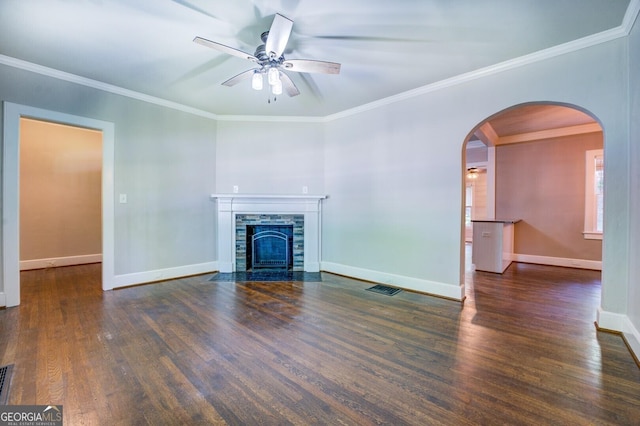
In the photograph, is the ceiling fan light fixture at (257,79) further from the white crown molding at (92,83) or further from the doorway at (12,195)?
the doorway at (12,195)

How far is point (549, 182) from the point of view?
5.43 meters

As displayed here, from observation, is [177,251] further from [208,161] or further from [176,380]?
[176,380]

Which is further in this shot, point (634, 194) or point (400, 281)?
point (400, 281)

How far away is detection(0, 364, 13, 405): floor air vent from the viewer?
1.55 meters

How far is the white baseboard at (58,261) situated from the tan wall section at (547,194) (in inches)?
335

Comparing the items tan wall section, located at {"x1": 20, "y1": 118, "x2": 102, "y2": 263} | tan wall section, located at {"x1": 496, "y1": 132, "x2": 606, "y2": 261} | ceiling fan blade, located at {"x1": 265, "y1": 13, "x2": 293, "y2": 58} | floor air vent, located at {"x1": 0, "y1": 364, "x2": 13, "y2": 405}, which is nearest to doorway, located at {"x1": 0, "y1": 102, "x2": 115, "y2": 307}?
floor air vent, located at {"x1": 0, "y1": 364, "x2": 13, "y2": 405}

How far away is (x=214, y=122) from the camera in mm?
4562

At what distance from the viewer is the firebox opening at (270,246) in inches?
185

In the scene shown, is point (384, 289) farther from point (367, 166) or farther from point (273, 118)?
point (273, 118)

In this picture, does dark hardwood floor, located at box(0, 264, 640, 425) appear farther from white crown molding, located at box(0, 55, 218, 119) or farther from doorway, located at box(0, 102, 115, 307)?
white crown molding, located at box(0, 55, 218, 119)

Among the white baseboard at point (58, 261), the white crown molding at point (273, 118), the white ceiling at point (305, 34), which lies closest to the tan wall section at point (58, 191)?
the white baseboard at point (58, 261)
